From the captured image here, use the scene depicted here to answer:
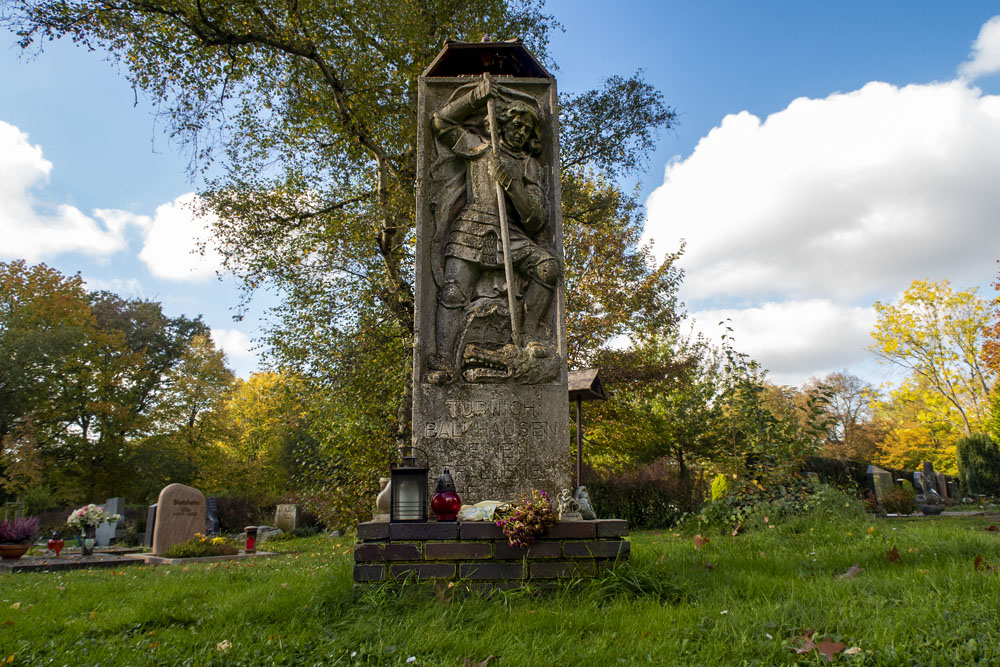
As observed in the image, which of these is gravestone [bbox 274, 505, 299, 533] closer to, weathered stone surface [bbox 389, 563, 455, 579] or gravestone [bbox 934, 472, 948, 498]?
weathered stone surface [bbox 389, 563, 455, 579]

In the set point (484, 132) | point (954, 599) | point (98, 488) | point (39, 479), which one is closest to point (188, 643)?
point (954, 599)


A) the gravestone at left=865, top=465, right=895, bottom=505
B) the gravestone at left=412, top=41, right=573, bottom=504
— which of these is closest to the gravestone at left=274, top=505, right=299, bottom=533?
the gravestone at left=412, top=41, right=573, bottom=504

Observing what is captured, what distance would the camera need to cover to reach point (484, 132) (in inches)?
209

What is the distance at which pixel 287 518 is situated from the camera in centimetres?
1825

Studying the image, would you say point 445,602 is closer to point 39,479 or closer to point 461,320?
point 461,320

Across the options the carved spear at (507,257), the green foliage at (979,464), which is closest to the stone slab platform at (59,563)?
the carved spear at (507,257)

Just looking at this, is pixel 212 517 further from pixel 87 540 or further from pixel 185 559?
pixel 185 559

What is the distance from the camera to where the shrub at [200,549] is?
375 inches

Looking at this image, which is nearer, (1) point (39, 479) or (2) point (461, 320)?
(2) point (461, 320)

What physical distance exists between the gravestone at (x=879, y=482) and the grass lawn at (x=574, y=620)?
1381cm

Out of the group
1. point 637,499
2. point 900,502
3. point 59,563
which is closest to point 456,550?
point 59,563

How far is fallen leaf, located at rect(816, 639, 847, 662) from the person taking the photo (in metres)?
2.48

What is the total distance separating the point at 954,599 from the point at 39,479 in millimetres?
24393

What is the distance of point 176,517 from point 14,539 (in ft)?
7.79
